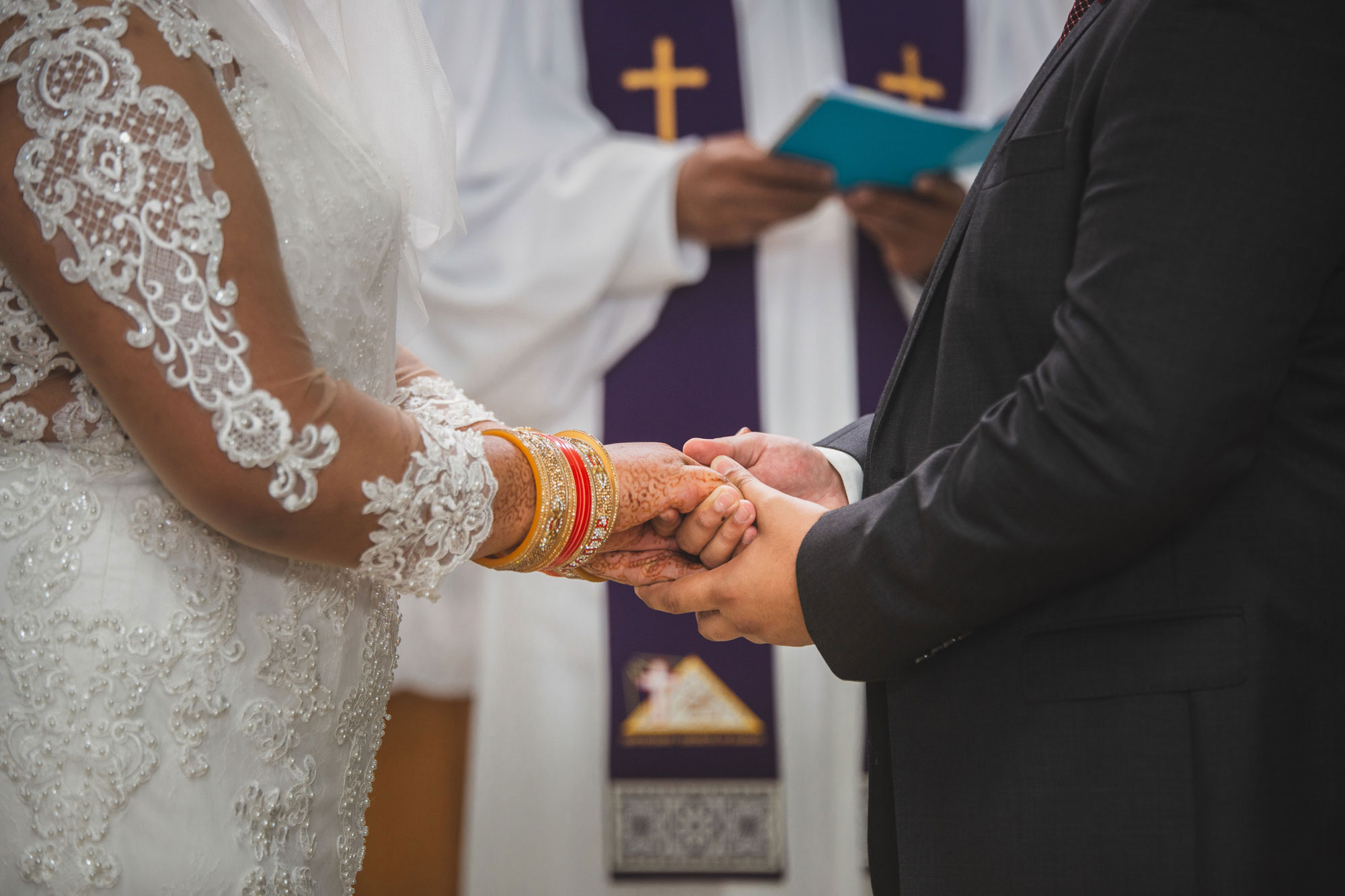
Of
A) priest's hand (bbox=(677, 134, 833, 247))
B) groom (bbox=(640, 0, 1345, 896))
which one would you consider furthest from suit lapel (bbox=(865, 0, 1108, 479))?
priest's hand (bbox=(677, 134, 833, 247))

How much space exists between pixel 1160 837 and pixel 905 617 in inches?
15.0

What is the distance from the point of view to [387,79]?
1.70 metres

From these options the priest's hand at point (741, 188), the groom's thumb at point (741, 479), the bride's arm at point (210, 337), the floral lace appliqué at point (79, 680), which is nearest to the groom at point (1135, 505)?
the groom's thumb at point (741, 479)

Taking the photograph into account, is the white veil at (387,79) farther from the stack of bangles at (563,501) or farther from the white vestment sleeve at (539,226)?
the white vestment sleeve at (539,226)

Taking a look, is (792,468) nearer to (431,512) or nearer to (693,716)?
(431,512)

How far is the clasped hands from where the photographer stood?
171 cm

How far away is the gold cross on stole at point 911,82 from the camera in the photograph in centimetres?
357

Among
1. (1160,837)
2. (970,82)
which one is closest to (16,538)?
(1160,837)

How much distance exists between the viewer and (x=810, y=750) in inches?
129

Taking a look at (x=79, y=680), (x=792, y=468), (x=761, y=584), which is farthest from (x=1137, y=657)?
(x=79, y=680)

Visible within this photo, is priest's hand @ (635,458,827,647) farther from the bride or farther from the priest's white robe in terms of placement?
the priest's white robe

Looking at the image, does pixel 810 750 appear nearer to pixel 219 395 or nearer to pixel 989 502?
pixel 989 502

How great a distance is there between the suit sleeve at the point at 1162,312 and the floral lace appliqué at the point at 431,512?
1.90 feet

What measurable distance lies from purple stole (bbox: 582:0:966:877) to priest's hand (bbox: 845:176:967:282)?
0.21 meters
